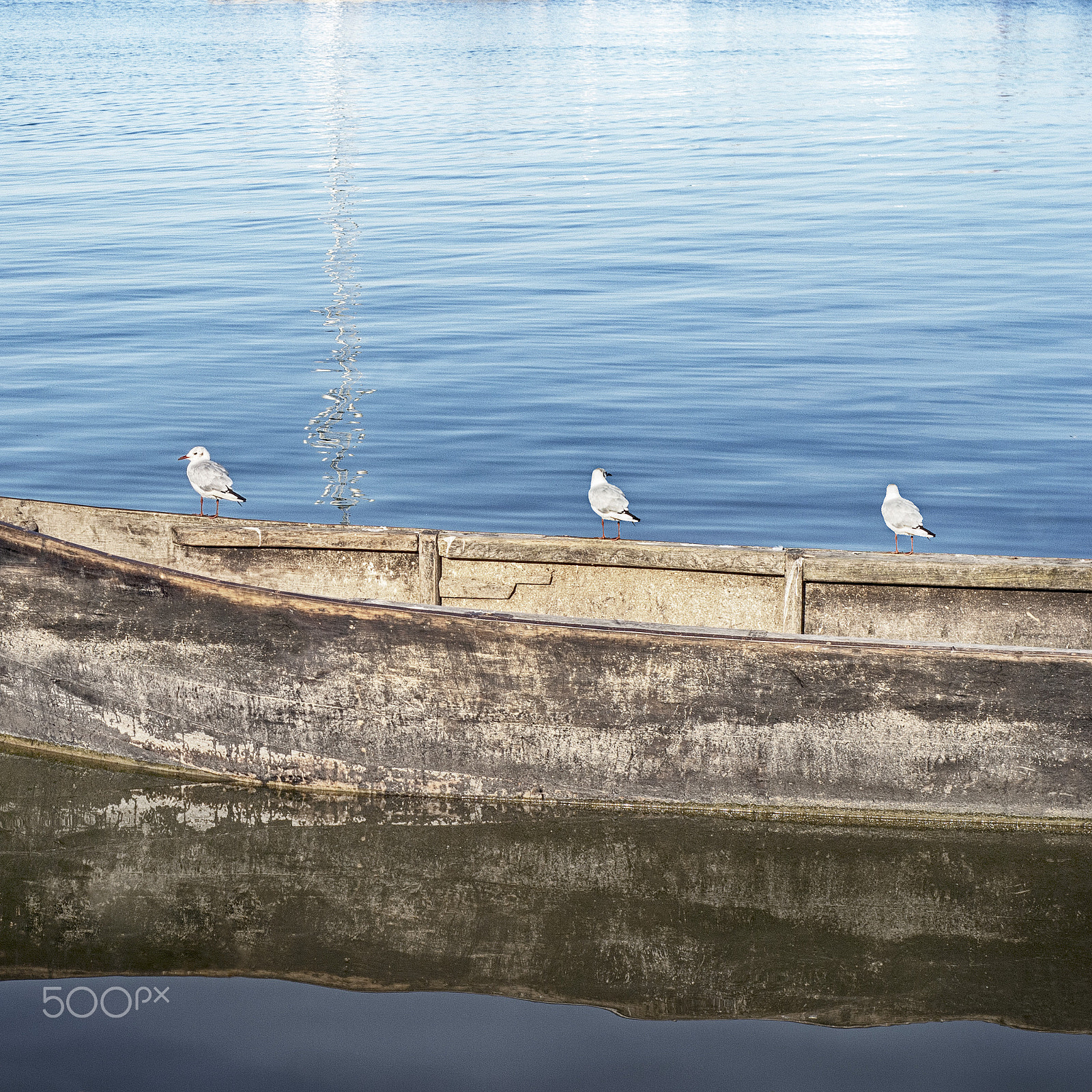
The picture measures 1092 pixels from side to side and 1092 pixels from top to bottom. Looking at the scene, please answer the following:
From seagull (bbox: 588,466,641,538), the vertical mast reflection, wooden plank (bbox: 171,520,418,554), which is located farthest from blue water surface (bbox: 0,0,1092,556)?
wooden plank (bbox: 171,520,418,554)

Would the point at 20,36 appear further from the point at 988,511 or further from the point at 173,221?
the point at 988,511

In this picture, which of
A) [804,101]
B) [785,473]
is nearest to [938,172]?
[804,101]

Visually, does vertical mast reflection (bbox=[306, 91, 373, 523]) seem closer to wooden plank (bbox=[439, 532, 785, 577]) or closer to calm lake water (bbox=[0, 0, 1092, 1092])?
calm lake water (bbox=[0, 0, 1092, 1092])

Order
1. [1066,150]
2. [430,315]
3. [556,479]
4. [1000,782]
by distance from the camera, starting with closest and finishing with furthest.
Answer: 1. [1000,782]
2. [556,479]
3. [430,315]
4. [1066,150]

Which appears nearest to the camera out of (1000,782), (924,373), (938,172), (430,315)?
(1000,782)

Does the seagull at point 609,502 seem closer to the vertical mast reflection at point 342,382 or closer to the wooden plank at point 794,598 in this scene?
the wooden plank at point 794,598

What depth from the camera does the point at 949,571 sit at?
7371mm

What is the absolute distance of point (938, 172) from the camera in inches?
1129

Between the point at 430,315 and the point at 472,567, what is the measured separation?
1040 centimetres

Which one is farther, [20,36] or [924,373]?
[20,36]

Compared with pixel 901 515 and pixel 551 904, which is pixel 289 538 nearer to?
pixel 551 904

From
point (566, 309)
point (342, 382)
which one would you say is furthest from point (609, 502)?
point (566, 309)

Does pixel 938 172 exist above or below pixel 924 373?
above

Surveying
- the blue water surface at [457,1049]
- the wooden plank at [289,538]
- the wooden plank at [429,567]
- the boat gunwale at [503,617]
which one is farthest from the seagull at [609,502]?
the blue water surface at [457,1049]
